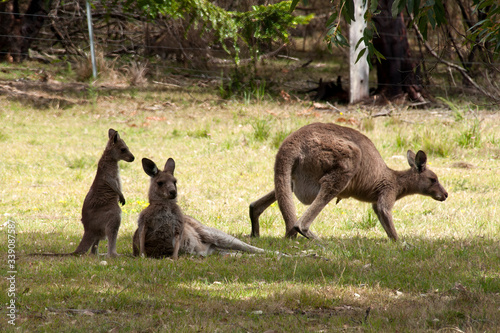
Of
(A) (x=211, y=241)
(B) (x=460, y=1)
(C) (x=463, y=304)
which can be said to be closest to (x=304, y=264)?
(A) (x=211, y=241)

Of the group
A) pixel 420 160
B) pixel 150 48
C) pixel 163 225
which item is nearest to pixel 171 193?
pixel 163 225

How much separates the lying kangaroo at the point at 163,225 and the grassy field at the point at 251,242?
199 mm

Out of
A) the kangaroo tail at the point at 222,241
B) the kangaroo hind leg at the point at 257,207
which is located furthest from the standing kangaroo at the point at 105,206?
the kangaroo hind leg at the point at 257,207

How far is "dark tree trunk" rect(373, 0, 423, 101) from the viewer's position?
15203 millimetres

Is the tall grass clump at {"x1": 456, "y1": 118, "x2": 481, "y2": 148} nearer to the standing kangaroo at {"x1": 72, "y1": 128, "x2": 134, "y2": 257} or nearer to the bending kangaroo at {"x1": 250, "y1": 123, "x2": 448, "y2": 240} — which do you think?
the bending kangaroo at {"x1": 250, "y1": 123, "x2": 448, "y2": 240}

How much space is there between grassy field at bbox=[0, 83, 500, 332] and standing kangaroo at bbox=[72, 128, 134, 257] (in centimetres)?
24

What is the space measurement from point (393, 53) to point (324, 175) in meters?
10.6

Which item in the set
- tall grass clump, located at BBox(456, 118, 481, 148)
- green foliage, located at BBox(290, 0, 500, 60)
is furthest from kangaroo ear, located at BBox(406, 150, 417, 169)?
tall grass clump, located at BBox(456, 118, 481, 148)

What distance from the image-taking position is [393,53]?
50.5ft

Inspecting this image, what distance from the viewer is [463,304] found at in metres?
3.83

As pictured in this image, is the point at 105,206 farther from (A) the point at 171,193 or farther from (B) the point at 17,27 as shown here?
(B) the point at 17,27

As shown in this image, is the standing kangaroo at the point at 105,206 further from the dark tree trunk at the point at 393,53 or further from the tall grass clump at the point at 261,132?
the dark tree trunk at the point at 393,53

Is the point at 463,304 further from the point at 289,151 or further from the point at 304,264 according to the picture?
the point at 289,151

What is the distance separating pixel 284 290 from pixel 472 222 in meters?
3.23
